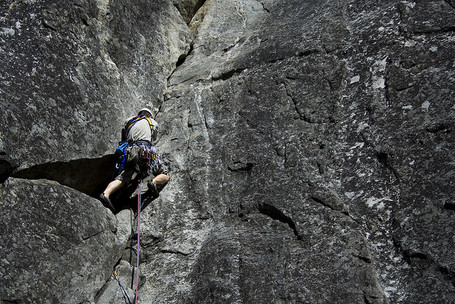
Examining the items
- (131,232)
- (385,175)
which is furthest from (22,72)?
(385,175)

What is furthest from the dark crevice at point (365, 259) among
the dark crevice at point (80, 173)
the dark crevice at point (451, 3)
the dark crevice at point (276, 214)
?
the dark crevice at point (451, 3)

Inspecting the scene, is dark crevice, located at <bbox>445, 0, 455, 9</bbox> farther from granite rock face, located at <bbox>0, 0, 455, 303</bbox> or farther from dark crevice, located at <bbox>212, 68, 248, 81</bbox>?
dark crevice, located at <bbox>212, 68, 248, 81</bbox>

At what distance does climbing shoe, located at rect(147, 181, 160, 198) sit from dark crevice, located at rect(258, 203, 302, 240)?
4.53 ft

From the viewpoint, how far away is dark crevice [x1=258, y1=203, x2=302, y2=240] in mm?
5727

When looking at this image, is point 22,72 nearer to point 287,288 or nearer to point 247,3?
point 287,288

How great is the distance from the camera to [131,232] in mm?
6496

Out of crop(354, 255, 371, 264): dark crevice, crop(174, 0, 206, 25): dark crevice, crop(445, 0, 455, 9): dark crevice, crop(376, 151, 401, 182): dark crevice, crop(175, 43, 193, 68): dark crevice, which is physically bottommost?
crop(354, 255, 371, 264): dark crevice

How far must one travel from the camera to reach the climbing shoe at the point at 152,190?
6.58m

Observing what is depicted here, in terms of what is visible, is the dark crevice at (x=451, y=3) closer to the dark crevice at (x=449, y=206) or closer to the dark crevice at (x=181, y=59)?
the dark crevice at (x=449, y=206)

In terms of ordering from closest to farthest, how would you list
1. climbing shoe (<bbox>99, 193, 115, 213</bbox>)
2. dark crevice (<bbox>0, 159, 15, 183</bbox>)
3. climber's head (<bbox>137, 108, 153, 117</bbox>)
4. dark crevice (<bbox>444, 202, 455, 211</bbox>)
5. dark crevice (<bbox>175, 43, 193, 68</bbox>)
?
dark crevice (<bbox>444, 202, 455, 211</bbox>) → dark crevice (<bbox>0, 159, 15, 183</bbox>) → climbing shoe (<bbox>99, 193, 115, 213</bbox>) → climber's head (<bbox>137, 108, 153, 117</bbox>) → dark crevice (<bbox>175, 43, 193, 68</bbox>)

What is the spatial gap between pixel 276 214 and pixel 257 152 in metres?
0.97

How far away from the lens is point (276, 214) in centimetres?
593

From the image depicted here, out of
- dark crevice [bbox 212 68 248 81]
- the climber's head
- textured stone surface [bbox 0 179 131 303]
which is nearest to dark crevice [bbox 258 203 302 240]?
textured stone surface [bbox 0 179 131 303]

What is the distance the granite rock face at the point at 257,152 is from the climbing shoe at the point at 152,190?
0.48 ft
